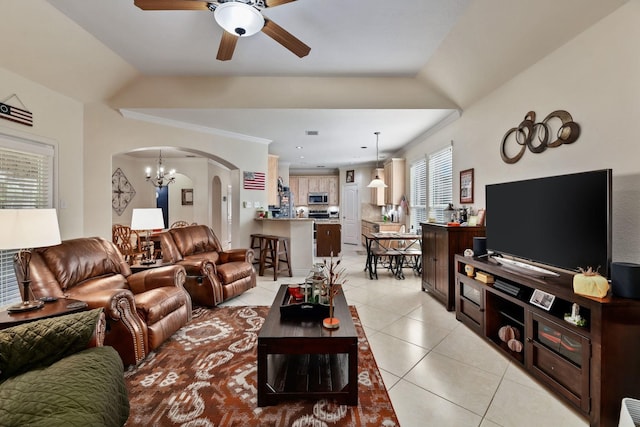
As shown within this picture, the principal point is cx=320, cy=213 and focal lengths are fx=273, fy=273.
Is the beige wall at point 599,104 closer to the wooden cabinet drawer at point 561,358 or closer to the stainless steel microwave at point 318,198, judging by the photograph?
the wooden cabinet drawer at point 561,358

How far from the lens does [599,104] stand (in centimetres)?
206

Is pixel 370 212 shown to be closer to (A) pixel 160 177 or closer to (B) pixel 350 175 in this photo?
(B) pixel 350 175

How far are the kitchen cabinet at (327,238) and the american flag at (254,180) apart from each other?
2.29 meters

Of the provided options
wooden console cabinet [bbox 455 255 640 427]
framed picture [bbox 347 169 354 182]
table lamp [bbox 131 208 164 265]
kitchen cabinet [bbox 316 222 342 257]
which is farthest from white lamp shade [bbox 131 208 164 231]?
framed picture [bbox 347 169 354 182]

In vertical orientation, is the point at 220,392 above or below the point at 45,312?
below

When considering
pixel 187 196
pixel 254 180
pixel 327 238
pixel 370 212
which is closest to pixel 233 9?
pixel 254 180

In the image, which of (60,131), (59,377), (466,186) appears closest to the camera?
(59,377)

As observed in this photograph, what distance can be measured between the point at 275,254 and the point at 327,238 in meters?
2.59

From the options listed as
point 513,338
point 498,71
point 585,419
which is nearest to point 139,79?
point 498,71

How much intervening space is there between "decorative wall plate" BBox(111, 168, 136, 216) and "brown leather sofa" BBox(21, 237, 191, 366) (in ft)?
18.1

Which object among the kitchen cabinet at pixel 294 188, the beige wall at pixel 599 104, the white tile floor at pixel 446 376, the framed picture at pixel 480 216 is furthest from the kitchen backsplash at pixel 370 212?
the beige wall at pixel 599 104

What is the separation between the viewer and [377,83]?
3.77 meters

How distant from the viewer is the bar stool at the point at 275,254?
4973 millimetres

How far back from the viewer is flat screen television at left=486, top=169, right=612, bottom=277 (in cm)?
180
